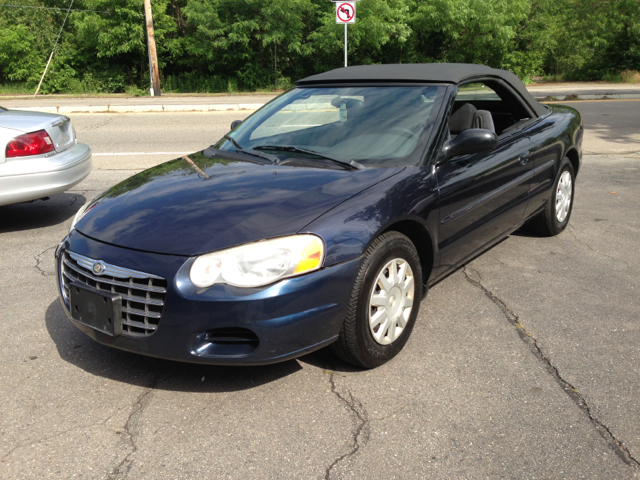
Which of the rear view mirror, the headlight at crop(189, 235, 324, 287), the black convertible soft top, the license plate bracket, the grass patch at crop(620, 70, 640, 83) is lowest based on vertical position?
the grass patch at crop(620, 70, 640, 83)

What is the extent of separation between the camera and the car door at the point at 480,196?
3.61 meters

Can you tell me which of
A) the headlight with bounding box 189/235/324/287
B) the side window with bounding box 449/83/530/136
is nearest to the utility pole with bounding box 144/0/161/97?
the side window with bounding box 449/83/530/136

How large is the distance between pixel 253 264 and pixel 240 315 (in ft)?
0.75

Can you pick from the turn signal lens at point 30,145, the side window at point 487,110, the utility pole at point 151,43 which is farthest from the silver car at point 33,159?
the utility pole at point 151,43

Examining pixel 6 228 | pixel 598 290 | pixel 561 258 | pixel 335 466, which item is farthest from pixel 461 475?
pixel 6 228

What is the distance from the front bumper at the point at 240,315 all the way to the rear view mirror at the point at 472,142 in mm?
1166

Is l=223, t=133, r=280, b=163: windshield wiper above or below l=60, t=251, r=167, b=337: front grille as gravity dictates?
above

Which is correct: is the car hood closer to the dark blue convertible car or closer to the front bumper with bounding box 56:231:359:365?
the dark blue convertible car

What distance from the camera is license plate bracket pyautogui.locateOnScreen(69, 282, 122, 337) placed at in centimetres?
278

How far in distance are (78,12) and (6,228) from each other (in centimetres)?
2643

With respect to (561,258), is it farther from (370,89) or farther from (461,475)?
(461,475)

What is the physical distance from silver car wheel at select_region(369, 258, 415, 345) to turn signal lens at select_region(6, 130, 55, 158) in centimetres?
389

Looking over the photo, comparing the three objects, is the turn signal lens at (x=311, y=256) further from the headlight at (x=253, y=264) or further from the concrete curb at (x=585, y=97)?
the concrete curb at (x=585, y=97)

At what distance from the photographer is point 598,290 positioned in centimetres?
423
